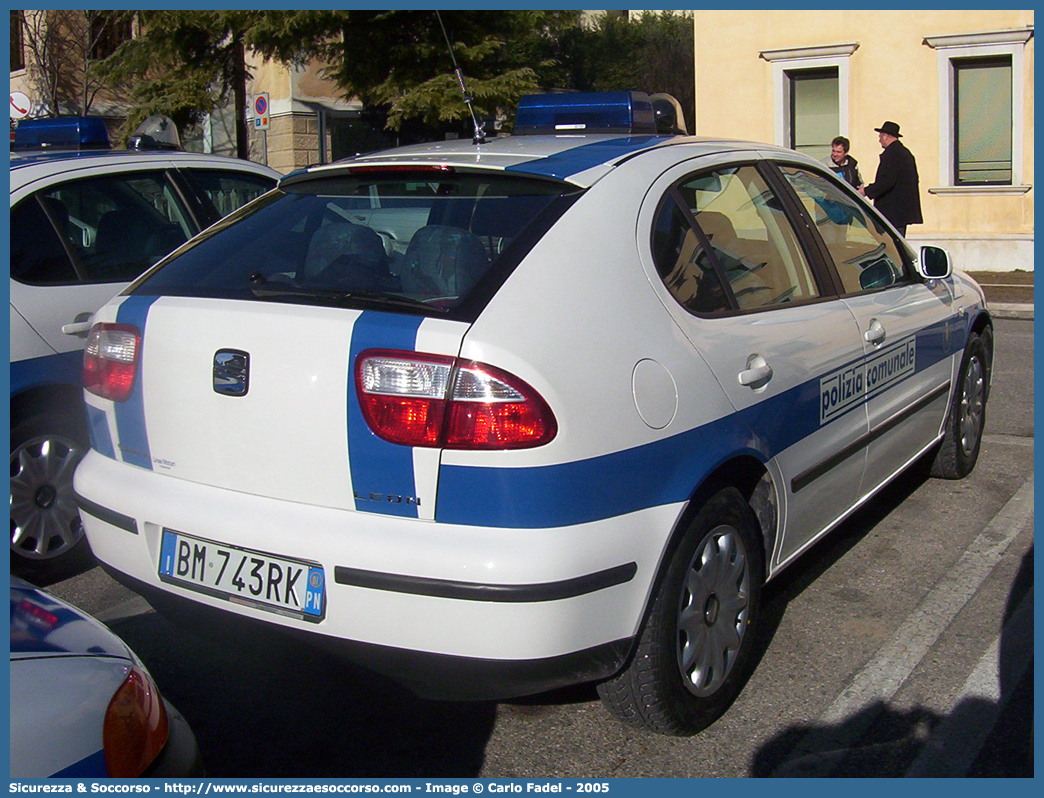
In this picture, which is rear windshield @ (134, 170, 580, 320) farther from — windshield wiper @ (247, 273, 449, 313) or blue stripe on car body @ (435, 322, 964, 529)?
blue stripe on car body @ (435, 322, 964, 529)

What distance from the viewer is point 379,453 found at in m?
2.56

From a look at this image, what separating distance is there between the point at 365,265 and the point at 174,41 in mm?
17339

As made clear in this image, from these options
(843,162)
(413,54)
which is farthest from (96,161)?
(413,54)

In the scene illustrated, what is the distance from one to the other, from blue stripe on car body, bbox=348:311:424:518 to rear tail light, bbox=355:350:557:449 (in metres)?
0.03

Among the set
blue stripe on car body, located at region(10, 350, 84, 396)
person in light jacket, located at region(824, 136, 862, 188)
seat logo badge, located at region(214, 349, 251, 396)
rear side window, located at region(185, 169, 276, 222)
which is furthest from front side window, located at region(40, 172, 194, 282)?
person in light jacket, located at region(824, 136, 862, 188)

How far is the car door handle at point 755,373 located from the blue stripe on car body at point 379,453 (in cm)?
101

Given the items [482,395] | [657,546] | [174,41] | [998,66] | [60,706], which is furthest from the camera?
[174,41]

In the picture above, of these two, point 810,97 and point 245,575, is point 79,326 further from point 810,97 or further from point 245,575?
point 810,97

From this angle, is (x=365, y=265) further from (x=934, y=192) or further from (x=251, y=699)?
(x=934, y=192)

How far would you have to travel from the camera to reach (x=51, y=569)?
14.3ft

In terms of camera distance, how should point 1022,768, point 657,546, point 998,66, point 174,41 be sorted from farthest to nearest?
point 174,41 < point 998,66 < point 1022,768 < point 657,546

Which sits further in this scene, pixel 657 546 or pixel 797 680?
pixel 797 680

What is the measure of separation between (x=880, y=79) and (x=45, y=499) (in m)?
15.2

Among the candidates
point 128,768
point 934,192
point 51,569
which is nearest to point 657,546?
point 128,768
